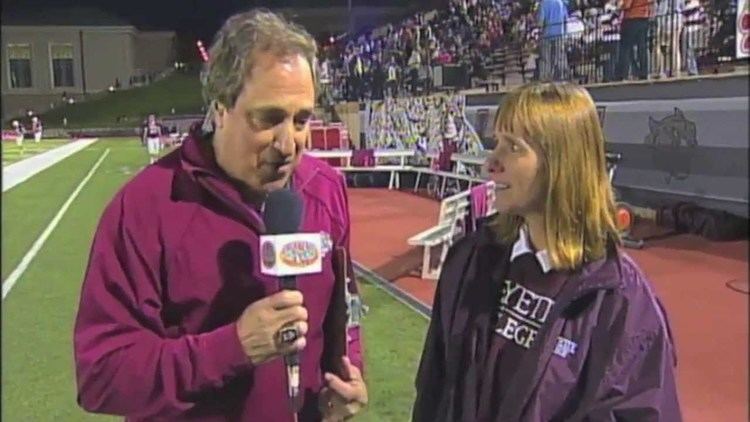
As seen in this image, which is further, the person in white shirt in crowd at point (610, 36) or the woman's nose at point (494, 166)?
the person in white shirt in crowd at point (610, 36)

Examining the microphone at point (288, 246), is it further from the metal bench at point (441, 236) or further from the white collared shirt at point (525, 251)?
the metal bench at point (441, 236)

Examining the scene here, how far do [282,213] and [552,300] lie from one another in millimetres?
554

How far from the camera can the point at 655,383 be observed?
1.57 m

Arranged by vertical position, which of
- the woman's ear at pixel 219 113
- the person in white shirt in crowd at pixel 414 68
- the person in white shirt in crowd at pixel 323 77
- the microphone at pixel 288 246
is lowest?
the microphone at pixel 288 246

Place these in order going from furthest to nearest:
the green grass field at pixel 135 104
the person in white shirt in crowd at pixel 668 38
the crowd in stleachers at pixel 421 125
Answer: the crowd in stleachers at pixel 421 125 < the person in white shirt in crowd at pixel 668 38 < the green grass field at pixel 135 104

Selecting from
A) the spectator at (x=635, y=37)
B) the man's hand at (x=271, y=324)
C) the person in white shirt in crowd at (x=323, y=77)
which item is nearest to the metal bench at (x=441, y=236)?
the spectator at (x=635, y=37)

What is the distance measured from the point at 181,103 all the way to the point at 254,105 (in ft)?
4.96

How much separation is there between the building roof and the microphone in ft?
1.41

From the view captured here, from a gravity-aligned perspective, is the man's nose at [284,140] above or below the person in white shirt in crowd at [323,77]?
below

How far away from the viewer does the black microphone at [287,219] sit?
53.7 inches

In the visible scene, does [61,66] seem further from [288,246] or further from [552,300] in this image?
[552,300]

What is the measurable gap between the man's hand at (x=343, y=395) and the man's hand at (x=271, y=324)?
0.22 metres

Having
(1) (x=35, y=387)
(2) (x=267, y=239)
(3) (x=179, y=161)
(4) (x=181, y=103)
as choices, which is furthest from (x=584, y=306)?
(1) (x=35, y=387)

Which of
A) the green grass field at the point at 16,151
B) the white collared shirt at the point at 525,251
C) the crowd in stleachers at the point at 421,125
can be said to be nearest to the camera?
the green grass field at the point at 16,151
